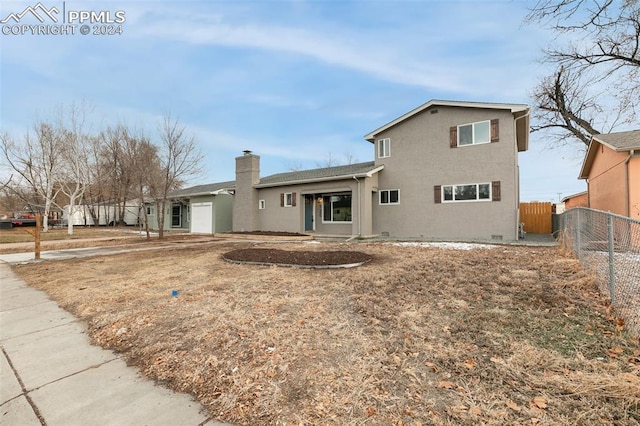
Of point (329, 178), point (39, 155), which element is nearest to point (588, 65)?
point (329, 178)

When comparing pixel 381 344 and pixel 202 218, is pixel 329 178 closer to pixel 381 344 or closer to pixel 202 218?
pixel 202 218

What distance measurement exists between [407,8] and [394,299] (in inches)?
322

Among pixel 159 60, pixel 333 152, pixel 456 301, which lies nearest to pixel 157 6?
pixel 159 60

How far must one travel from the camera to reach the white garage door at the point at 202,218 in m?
19.8

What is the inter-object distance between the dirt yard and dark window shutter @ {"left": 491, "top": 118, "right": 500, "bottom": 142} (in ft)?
25.3

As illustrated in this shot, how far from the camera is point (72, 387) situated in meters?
2.45

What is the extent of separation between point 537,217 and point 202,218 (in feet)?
69.7

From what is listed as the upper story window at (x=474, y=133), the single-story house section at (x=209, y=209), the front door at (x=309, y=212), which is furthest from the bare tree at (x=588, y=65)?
the single-story house section at (x=209, y=209)

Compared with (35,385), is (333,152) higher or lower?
higher

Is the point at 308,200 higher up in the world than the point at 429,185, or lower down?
lower down

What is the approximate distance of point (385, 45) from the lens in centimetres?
1127

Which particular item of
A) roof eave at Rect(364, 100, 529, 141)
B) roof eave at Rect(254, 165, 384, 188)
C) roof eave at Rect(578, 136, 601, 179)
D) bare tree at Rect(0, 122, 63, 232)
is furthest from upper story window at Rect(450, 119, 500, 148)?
bare tree at Rect(0, 122, 63, 232)

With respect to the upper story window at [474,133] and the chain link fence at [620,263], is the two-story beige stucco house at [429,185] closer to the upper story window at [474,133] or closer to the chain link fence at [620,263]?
the upper story window at [474,133]

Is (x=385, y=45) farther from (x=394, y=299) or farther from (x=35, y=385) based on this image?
(x=35, y=385)
